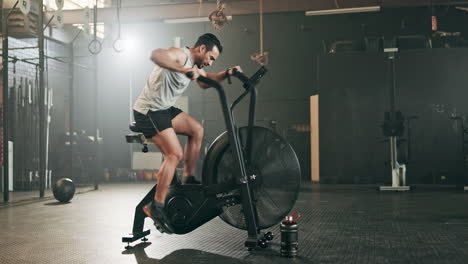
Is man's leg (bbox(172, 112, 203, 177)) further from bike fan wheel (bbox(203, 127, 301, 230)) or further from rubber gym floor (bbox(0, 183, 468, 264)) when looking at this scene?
rubber gym floor (bbox(0, 183, 468, 264))

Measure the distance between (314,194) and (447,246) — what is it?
4.47 metres

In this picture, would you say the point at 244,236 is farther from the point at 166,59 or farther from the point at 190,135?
the point at 166,59

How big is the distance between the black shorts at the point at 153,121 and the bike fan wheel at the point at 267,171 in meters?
0.43

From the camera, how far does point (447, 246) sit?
3803 millimetres

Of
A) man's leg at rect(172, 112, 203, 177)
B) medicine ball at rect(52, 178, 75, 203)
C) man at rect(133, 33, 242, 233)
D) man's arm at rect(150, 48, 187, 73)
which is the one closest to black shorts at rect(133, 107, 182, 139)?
man at rect(133, 33, 242, 233)

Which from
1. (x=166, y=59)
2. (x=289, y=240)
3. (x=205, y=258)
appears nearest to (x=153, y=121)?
(x=166, y=59)

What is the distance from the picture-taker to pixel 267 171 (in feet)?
12.7

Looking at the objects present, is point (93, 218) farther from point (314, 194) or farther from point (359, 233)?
point (314, 194)

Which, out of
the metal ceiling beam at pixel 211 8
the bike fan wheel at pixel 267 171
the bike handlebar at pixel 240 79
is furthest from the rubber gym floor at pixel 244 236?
the metal ceiling beam at pixel 211 8

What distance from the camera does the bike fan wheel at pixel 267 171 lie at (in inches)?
153

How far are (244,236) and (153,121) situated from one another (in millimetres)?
1309

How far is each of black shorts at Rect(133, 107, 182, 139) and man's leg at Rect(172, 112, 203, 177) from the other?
0.10 m

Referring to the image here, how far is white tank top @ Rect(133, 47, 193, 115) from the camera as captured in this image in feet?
12.7

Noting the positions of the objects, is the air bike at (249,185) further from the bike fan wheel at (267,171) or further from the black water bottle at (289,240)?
the black water bottle at (289,240)
